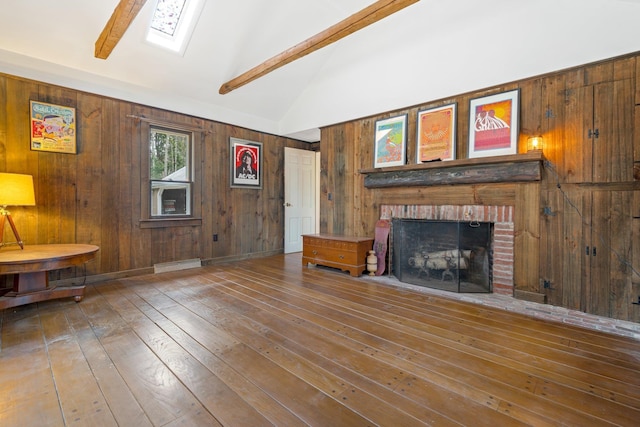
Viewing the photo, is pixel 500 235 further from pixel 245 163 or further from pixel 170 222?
pixel 170 222

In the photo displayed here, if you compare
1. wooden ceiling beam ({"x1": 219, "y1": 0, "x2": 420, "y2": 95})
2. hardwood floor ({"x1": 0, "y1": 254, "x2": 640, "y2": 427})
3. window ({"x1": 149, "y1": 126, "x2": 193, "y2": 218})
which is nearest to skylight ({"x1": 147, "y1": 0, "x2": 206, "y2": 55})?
wooden ceiling beam ({"x1": 219, "y1": 0, "x2": 420, "y2": 95})

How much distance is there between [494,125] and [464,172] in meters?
0.62

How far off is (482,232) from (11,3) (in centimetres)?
562

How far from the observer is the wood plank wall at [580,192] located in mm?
2689

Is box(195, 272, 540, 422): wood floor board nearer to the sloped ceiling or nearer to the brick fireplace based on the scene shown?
Result: the brick fireplace

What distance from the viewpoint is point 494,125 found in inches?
133

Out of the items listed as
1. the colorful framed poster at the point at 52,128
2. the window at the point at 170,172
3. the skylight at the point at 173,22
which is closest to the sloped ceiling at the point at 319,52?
the skylight at the point at 173,22

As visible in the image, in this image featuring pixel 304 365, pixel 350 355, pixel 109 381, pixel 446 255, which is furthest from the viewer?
pixel 446 255

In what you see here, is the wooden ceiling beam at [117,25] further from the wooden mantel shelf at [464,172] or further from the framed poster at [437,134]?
the framed poster at [437,134]

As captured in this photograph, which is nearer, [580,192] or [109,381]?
[109,381]

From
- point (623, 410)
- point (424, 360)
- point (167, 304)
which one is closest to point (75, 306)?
point (167, 304)

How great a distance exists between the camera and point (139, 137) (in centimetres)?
420

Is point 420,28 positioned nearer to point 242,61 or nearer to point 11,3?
point 242,61

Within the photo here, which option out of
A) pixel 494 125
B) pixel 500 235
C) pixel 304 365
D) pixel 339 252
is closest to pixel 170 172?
pixel 339 252
